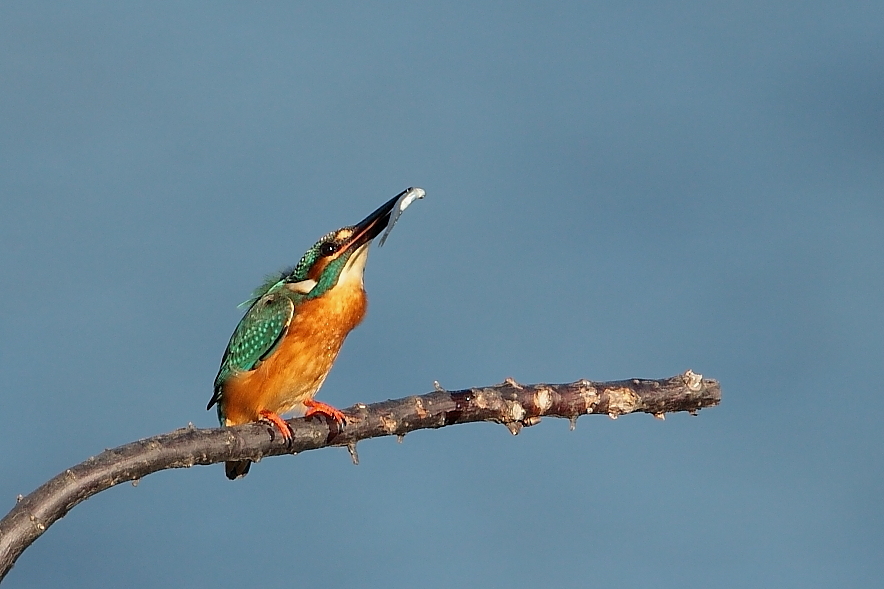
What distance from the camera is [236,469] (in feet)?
7.48

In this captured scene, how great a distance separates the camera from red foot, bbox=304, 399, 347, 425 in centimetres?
186

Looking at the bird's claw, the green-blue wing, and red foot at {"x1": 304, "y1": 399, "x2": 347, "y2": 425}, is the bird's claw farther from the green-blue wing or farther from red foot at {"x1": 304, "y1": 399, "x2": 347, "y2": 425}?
the green-blue wing

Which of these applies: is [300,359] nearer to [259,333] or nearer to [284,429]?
[259,333]

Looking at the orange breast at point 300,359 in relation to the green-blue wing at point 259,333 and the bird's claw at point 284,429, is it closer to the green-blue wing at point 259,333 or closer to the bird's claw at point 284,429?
the green-blue wing at point 259,333

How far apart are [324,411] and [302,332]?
266 mm

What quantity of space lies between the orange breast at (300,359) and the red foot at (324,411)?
4cm

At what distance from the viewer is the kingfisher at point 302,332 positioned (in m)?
2.25

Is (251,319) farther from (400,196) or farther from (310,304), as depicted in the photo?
(400,196)

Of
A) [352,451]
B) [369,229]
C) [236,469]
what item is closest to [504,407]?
[352,451]

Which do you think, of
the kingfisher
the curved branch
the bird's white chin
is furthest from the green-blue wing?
the curved branch

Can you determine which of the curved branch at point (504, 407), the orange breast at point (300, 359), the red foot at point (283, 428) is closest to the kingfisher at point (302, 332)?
the orange breast at point (300, 359)

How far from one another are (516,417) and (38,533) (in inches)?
30.6

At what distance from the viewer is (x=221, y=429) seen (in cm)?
164

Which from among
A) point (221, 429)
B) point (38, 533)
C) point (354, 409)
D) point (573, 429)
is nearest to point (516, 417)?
point (573, 429)
